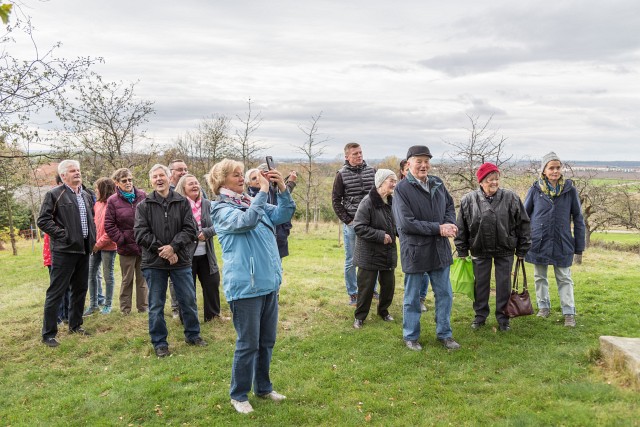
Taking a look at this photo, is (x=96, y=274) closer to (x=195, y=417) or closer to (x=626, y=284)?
(x=195, y=417)

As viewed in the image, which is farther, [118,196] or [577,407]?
[118,196]

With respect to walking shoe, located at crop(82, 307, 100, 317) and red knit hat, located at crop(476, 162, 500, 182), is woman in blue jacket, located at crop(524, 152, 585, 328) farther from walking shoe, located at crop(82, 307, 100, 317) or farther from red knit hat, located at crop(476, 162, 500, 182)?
walking shoe, located at crop(82, 307, 100, 317)

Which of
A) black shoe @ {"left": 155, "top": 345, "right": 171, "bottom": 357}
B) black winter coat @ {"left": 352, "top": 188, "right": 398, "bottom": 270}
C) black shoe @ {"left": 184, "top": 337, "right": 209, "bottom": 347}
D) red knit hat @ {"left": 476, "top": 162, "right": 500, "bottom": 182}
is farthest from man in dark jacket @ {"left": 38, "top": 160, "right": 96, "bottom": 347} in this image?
red knit hat @ {"left": 476, "top": 162, "right": 500, "bottom": 182}

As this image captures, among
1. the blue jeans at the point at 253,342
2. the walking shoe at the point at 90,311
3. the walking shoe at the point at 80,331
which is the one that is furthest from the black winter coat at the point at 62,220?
the blue jeans at the point at 253,342

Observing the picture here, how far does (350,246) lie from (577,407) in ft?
13.6

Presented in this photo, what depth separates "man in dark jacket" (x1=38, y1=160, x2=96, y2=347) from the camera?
6324 mm

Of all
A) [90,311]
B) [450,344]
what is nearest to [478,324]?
[450,344]

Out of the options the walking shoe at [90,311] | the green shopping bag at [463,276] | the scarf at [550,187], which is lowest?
the walking shoe at [90,311]

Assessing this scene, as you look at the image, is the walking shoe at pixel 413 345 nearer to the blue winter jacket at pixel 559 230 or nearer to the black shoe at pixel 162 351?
the blue winter jacket at pixel 559 230

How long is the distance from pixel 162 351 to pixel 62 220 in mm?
2281

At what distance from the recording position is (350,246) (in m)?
7.64

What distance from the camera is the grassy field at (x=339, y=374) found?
4195mm

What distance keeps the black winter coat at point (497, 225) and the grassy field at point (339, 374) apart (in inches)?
43.3

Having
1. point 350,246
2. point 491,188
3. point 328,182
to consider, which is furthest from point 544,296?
point 328,182
